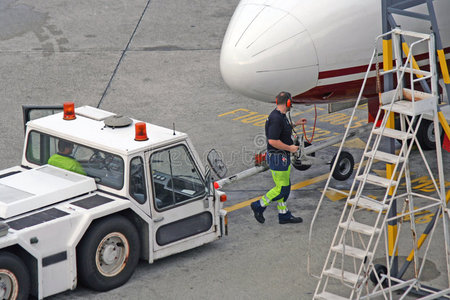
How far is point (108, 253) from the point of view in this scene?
10156mm

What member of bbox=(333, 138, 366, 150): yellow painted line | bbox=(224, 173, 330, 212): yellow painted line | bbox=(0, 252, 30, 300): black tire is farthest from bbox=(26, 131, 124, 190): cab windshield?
bbox=(333, 138, 366, 150): yellow painted line

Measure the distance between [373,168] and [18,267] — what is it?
7245 mm

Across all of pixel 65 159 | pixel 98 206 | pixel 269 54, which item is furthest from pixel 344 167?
pixel 98 206

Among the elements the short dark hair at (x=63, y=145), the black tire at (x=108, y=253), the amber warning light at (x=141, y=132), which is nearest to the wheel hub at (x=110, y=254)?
the black tire at (x=108, y=253)

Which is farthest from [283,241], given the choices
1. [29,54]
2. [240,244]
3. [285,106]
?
[29,54]

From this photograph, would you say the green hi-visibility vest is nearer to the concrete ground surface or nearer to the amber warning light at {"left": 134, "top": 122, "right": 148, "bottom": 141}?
the amber warning light at {"left": 134, "top": 122, "right": 148, "bottom": 141}

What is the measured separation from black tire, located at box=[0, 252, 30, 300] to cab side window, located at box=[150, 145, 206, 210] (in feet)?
6.46

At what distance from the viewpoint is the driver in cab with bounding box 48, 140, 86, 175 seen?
1084 cm

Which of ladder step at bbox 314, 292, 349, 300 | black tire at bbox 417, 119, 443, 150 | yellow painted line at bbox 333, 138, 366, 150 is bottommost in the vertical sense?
ladder step at bbox 314, 292, 349, 300

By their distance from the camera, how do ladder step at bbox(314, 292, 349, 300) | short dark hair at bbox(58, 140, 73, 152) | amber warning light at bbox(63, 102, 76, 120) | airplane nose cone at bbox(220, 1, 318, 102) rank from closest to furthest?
ladder step at bbox(314, 292, 349, 300), short dark hair at bbox(58, 140, 73, 152), amber warning light at bbox(63, 102, 76, 120), airplane nose cone at bbox(220, 1, 318, 102)

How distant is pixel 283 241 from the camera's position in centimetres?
1171

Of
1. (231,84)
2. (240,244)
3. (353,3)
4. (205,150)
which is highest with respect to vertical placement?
(353,3)

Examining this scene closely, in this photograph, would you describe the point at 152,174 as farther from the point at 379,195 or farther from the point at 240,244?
the point at 379,195

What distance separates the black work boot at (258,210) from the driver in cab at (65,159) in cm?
272
